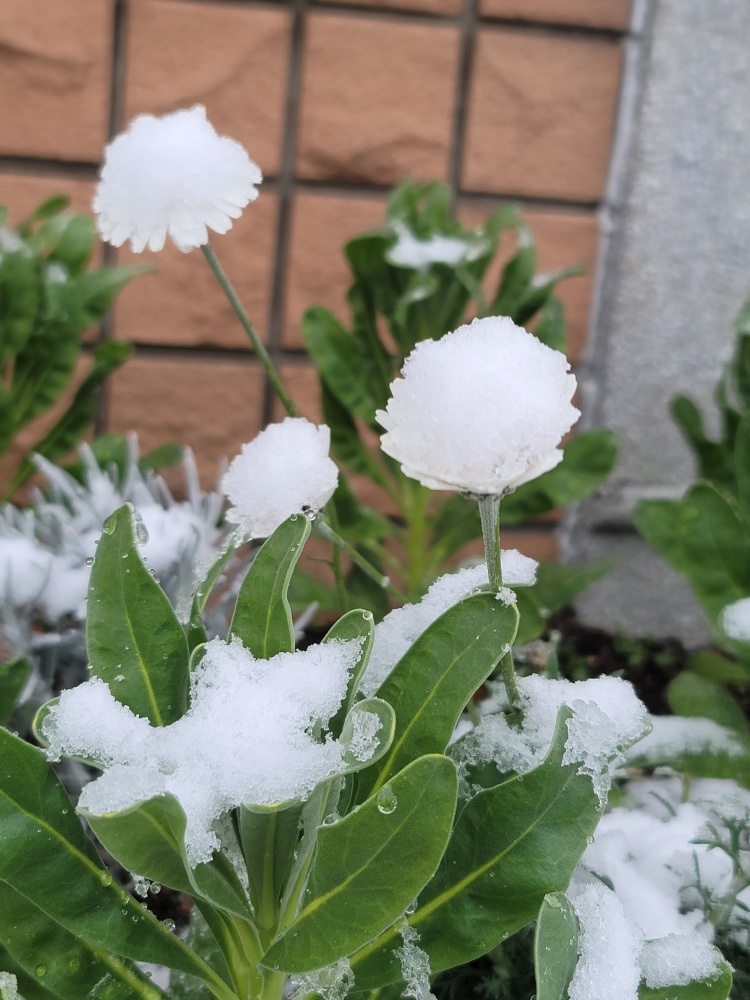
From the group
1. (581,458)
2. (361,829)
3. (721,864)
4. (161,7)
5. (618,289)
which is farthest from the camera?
(618,289)

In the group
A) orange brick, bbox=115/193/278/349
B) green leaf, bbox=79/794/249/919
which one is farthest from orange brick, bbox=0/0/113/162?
green leaf, bbox=79/794/249/919

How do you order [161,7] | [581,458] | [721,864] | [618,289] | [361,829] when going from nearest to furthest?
[361,829]
[721,864]
[581,458]
[161,7]
[618,289]

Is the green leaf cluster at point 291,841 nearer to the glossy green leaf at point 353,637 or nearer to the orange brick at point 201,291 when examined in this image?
the glossy green leaf at point 353,637

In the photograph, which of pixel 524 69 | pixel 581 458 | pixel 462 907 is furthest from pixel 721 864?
pixel 524 69

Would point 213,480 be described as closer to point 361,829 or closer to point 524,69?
point 524,69

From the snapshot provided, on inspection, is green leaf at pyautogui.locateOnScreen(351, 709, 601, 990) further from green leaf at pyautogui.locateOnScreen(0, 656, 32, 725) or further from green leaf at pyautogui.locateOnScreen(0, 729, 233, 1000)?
green leaf at pyautogui.locateOnScreen(0, 656, 32, 725)

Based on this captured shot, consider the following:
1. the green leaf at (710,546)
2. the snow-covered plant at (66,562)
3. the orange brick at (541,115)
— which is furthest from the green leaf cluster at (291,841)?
the orange brick at (541,115)
